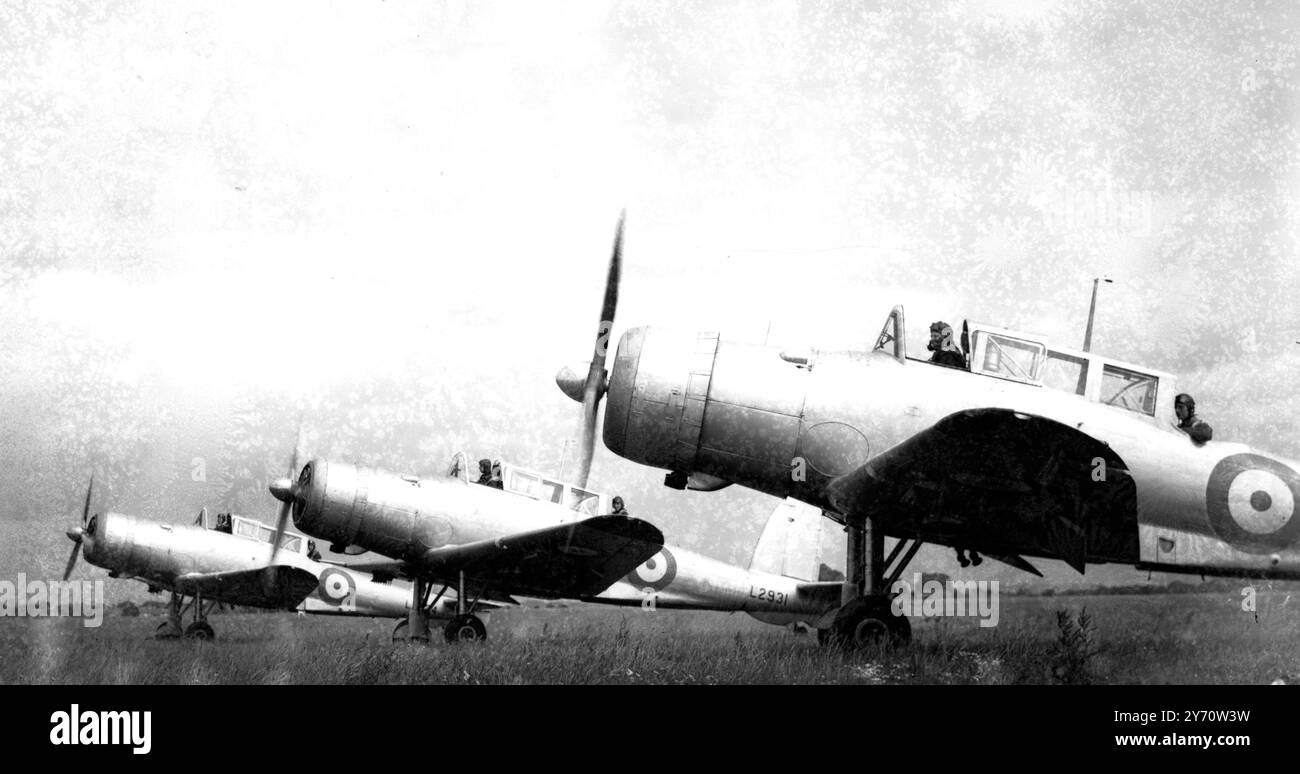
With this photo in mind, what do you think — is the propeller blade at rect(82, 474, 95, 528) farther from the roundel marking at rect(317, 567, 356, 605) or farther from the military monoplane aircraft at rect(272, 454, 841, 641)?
the roundel marking at rect(317, 567, 356, 605)

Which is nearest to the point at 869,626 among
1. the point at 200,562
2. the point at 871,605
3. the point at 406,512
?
the point at 871,605

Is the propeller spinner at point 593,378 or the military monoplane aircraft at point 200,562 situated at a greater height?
the propeller spinner at point 593,378

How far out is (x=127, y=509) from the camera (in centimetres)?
1638

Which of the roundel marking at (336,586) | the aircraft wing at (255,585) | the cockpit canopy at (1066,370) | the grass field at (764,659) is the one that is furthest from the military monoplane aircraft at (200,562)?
the cockpit canopy at (1066,370)

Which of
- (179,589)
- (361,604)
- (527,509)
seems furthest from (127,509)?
(527,509)

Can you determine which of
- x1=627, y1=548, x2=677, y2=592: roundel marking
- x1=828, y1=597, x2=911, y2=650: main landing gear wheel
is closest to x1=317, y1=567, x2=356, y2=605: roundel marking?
x1=627, y1=548, x2=677, y2=592: roundel marking

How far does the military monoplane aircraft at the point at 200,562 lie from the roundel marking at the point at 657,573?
377 centimetres

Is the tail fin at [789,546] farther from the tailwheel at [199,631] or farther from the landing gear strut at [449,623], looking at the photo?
the tailwheel at [199,631]

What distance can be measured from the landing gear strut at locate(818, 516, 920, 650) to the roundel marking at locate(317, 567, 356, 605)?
12.8 meters

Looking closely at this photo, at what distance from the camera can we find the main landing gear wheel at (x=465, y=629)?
37.3ft

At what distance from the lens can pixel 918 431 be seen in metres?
7.01

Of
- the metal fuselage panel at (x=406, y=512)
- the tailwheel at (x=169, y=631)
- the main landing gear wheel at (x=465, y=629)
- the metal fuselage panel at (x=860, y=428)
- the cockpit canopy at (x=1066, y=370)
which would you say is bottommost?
the tailwheel at (x=169, y=631)
